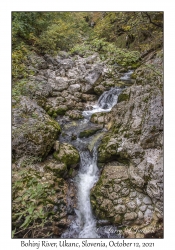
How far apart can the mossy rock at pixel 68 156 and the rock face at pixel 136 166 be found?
0.76 m

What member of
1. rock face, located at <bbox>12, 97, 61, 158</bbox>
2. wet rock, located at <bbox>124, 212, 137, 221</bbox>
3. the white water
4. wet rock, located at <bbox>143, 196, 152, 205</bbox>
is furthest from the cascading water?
the white water

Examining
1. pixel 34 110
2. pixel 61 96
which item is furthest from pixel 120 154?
pixel 61 96

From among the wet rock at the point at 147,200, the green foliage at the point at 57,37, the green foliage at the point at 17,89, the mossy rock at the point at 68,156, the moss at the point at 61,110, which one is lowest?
the wet rock at the point at 147,200

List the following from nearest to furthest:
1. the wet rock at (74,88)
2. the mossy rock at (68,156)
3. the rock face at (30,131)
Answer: the rock face at (30,131), the mossy rock at (68,156), the wet rock at (74,88)

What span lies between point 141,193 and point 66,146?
8.53 feet

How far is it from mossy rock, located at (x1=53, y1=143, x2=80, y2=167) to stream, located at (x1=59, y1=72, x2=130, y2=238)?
0.97 ft

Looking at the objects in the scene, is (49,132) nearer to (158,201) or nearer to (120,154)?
(120,154)

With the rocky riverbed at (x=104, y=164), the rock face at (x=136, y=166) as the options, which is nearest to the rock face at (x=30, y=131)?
the rocky riverbed at (x=104, y=164)

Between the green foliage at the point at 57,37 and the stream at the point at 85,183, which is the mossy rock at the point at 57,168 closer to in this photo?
the stream at the point at 85,183

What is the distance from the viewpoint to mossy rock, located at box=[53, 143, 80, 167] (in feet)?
16.3

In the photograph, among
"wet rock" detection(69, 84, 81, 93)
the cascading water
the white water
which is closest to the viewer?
the cascading water

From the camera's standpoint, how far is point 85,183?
4.97 metres

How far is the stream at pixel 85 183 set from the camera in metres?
4.09

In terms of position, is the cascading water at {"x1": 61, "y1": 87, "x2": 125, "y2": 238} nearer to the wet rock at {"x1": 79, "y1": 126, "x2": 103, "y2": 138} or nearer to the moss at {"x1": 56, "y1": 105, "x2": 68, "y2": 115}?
the wet rock at {"x1": 79, "y1": 126, "x2": 103, "y2": 138}
